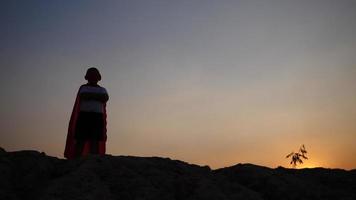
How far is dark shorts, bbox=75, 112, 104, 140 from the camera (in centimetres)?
771

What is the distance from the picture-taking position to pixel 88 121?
7.76m

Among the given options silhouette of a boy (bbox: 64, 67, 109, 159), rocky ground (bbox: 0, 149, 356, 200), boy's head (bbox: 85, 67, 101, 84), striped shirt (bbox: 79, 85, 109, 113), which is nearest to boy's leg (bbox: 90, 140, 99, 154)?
silhouette of a boy (bbox: 64, 67, 109, 159)

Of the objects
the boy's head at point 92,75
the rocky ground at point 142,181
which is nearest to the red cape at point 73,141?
the boy's head at point 92,75

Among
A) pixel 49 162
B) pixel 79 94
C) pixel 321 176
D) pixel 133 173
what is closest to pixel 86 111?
pixel 79 94

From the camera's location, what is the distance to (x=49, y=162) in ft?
18.1

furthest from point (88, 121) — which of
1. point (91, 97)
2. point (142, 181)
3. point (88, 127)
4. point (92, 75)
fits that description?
point (142, 181)

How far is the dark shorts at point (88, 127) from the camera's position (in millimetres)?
7707

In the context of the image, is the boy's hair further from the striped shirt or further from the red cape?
the red cape

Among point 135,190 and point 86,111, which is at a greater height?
point 86,111

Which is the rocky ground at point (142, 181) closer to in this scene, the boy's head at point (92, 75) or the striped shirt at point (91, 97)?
the striped shirt at point (91, 97)

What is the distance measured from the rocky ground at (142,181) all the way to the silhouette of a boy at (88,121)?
1.96 meters

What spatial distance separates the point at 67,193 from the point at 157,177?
3.99 ft

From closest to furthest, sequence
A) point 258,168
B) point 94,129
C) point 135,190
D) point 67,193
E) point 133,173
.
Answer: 1. point 67,193
2. point 135,190
3. point 133,173
4. point 258,168
5. point 94,129

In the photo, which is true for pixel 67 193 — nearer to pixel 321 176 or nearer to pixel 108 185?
pixel 108 185
